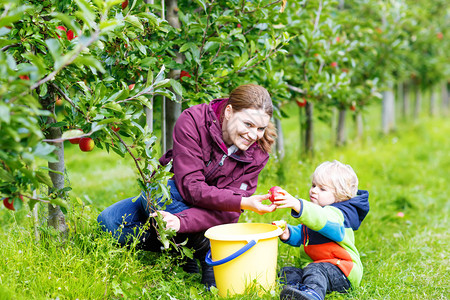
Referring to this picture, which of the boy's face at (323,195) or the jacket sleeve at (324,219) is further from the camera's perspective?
the boy's face at (323,195)

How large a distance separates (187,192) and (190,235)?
291 millimetres

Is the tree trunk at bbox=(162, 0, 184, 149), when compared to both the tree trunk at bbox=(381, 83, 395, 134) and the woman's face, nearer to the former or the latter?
the woman's face

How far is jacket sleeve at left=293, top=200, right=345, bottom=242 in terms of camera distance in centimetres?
245

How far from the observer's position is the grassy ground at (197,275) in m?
2.34

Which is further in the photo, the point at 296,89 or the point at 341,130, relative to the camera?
the point at 341,130

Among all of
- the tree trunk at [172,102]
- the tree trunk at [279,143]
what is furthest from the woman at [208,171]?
the tree trunk at [279,143]

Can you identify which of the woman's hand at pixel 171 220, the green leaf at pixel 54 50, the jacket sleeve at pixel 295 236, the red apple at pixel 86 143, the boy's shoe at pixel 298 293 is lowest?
the boy's shoe at pixel 298 293

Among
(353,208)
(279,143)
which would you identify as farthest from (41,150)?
(279,143)

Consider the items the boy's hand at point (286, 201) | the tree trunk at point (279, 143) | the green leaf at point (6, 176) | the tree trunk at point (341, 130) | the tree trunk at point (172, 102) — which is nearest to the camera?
the green leaf at point (6, 176)

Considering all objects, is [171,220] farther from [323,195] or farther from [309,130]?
[309,130]

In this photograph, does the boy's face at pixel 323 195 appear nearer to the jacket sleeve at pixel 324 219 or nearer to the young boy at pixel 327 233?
the young boy at pixel 327 233

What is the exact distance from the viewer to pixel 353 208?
273 cm

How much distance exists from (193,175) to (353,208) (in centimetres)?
98

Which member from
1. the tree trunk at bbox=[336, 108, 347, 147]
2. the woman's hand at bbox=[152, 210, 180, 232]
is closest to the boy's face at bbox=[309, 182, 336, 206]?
the woman's hand at bbox=[152, 210, 180, 232]
